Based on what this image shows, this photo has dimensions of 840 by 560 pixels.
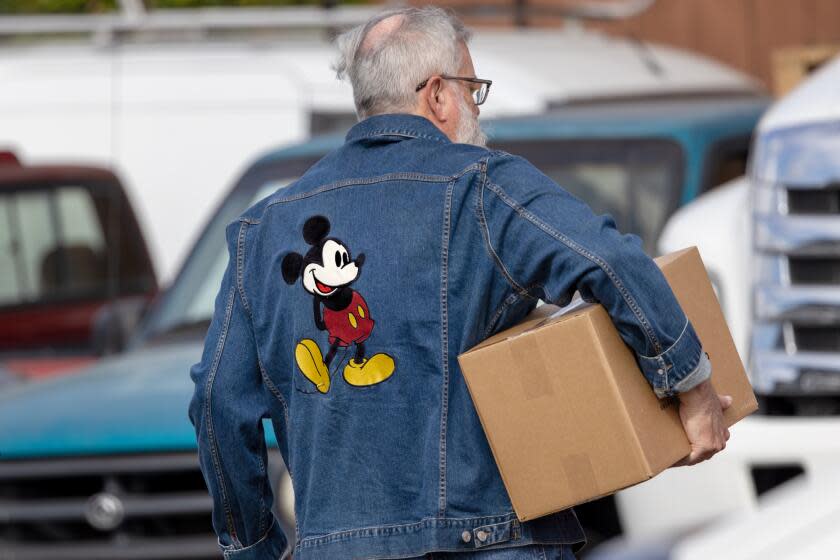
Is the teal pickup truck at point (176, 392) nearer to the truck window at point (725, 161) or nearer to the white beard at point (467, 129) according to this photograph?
the truck window at point (725, 161)

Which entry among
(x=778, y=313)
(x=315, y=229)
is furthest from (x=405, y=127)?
(x=778, y=313)

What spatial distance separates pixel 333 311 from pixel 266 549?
0.59m

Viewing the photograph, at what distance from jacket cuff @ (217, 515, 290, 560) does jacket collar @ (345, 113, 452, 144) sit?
2.57 feet

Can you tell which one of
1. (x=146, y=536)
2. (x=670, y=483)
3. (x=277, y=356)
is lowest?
(x=146, y=536)

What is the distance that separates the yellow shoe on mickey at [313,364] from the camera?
2760 millimetres

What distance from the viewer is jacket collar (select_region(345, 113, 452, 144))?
2.81 meters

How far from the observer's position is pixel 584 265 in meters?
2.56

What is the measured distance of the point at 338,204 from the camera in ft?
9.14

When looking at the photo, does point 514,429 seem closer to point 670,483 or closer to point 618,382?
point 618,382

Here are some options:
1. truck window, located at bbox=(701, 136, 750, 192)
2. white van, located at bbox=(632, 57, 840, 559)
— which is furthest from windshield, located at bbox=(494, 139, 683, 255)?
white van, located at bbox=(632, 57, 840, 559)

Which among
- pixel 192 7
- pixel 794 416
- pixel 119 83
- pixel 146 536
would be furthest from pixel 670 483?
pixel 192 7

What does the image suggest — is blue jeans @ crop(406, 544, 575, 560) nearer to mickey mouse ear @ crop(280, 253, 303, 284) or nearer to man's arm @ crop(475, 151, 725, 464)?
man's arm @ crop(475, 151, 725, 464)

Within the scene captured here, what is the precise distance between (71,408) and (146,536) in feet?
1.55

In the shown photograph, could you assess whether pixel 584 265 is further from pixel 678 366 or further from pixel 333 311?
pixel 333 311
